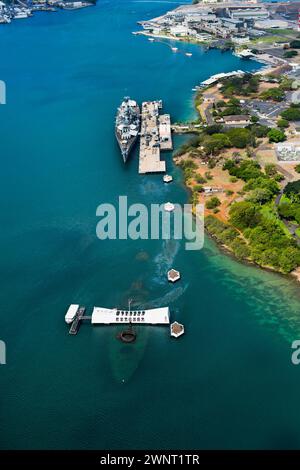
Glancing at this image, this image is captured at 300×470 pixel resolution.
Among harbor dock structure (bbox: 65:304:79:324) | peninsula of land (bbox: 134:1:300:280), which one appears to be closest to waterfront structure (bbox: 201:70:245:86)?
peninsula of land (bbox: 134:1:300:280)

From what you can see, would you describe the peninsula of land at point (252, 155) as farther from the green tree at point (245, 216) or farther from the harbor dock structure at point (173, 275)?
the harbor dock structure at point (173, 275)

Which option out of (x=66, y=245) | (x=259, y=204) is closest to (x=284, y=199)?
(x=259, y=204)

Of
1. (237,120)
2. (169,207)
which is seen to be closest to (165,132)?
(237,120)

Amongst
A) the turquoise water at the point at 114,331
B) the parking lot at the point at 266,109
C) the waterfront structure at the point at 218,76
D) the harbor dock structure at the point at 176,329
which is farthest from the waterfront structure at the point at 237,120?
the harbor dock structure at the point at 176,329

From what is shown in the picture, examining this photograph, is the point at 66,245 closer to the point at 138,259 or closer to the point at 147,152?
the point at 138,259

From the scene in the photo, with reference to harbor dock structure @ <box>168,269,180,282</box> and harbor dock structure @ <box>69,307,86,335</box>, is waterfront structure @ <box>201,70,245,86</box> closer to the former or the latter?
harbor dock structure @ <box>168,269,180,282</box>

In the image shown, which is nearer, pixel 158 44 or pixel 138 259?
pixel 138 259

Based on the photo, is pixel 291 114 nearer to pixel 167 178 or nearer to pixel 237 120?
pixel 237 120

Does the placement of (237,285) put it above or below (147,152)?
below
